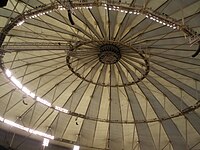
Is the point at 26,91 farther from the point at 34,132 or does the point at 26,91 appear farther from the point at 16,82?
the point at 34,132

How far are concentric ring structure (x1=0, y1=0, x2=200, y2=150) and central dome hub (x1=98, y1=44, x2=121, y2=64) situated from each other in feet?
0.28

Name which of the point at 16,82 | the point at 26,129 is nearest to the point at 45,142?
the point at 26,129

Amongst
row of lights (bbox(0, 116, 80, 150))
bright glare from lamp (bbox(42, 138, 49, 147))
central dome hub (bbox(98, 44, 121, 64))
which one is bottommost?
bright glare from lamp (bbox(42, 138, 49, 147))

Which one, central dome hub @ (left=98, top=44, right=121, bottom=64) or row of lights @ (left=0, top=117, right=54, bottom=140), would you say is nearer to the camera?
central dome hub @ (left=98, top=44, right=121, bottom=64)

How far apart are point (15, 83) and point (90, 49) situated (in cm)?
881

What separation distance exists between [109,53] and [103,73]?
184 inches

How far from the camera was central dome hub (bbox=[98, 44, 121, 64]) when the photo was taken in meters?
28.0

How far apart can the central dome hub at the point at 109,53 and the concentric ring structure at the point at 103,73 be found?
0.08 m

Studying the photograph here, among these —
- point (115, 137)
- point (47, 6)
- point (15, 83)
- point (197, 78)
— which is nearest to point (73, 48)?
point (47, 6)

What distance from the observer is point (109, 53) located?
28000 mm

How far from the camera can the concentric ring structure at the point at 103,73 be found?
25594 millimetres

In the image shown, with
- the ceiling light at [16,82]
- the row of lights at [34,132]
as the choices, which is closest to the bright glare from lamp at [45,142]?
the row of lights at [34,132]

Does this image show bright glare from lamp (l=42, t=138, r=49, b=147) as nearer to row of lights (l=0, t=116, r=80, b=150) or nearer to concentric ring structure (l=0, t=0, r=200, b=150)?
row of lights (l=0, t=116, r=80, b=150)

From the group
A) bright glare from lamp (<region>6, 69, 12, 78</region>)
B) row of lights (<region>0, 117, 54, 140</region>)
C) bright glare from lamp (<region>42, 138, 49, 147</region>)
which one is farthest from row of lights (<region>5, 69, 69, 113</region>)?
bright glare from lamp (<region>42, 138, 49, 147</region>)
